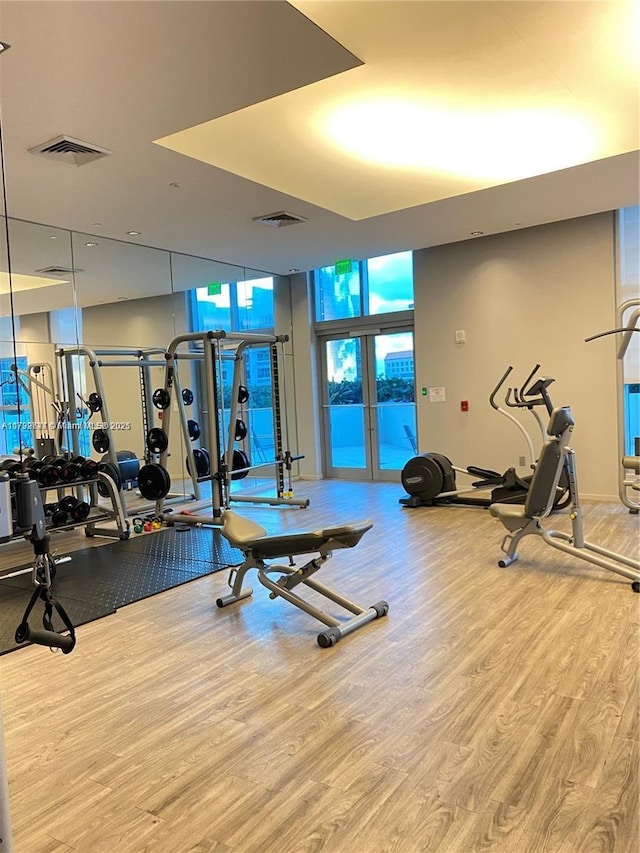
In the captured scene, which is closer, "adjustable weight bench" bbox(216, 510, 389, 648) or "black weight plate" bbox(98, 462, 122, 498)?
"adjustable weight bench" bbox(216, 510, 389, 648)

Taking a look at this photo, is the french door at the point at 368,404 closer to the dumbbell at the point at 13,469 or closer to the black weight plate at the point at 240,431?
the black weight plate at the point at 240,431

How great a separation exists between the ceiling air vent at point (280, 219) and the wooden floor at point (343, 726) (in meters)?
3.54

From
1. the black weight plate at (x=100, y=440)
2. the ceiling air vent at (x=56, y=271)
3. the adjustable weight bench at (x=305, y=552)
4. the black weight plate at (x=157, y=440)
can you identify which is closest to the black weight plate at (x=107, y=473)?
the black weight plate at (x=100, y=440)

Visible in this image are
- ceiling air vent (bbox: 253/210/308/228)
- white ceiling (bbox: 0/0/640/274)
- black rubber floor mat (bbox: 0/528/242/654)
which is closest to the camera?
white ceiling (bbox: 0/0/640/274)

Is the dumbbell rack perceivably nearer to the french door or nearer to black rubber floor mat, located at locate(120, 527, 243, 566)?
black rubber floor mat, located at locate(120, 527, 243, 566)

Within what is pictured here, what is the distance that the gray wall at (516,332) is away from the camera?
645cm

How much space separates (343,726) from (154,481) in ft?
13.6

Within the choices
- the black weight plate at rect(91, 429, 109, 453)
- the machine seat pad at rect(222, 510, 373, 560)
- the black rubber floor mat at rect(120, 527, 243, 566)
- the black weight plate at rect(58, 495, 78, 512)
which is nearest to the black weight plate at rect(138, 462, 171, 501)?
the black rubber floor mat at rect(120, 527, 243, 566)

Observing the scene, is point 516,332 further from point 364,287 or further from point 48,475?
point 48,475

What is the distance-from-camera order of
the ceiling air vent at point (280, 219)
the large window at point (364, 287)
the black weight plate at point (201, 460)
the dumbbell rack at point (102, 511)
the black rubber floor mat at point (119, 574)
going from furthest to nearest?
the large window at point (364, 287), the black weight plate at point (201, 460), the ceiling air vent at point (280, 219), the dumbbell rack at point (102, 511), the black rubber floor mat at point (119, 574)

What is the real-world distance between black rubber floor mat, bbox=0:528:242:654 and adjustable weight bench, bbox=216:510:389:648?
878mm

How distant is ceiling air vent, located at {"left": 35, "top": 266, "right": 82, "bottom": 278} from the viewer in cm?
602

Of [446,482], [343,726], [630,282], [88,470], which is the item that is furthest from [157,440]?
[630,282]

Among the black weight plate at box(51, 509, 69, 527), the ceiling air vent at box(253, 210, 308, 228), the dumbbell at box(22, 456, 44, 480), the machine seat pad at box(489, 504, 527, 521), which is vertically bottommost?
the black weight plate at box(51, 509, 69, 527)
